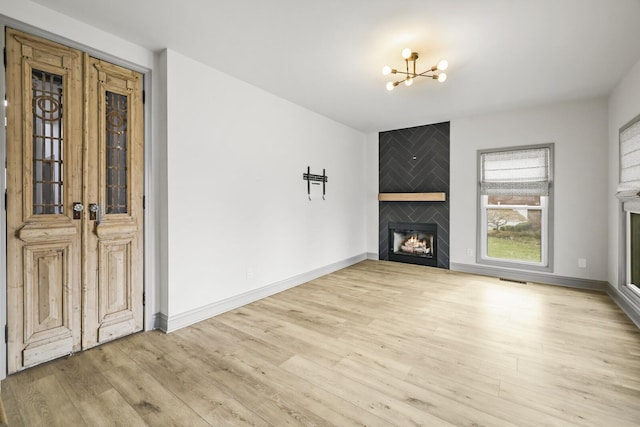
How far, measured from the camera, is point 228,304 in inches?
134

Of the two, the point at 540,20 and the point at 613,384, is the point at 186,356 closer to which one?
the point at 613,384

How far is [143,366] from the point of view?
226 cm

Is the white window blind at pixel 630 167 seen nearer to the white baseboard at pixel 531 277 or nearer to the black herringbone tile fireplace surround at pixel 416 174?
the white baseboard at pixel 531 277

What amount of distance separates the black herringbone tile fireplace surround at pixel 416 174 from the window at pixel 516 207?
63cm

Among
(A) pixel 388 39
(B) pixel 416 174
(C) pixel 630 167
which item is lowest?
(C) pixel 630 167

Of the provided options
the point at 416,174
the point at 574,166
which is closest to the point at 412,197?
the point at 416,174

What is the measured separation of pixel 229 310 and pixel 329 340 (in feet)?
4.42

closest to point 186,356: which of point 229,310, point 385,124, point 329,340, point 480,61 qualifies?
point 229,310

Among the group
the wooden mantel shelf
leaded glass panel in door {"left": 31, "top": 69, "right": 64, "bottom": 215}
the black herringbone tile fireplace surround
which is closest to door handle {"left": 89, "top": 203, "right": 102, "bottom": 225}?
leaded glass panel in door {"left": 31, "top": 69, "right": 64, "bottom": 215}

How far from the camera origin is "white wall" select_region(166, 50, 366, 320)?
2939 millimetres

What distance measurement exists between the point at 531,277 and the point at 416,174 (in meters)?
2.52

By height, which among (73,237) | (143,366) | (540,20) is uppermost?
(540,20)

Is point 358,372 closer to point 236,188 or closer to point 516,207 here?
point 236,188

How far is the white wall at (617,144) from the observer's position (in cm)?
318
